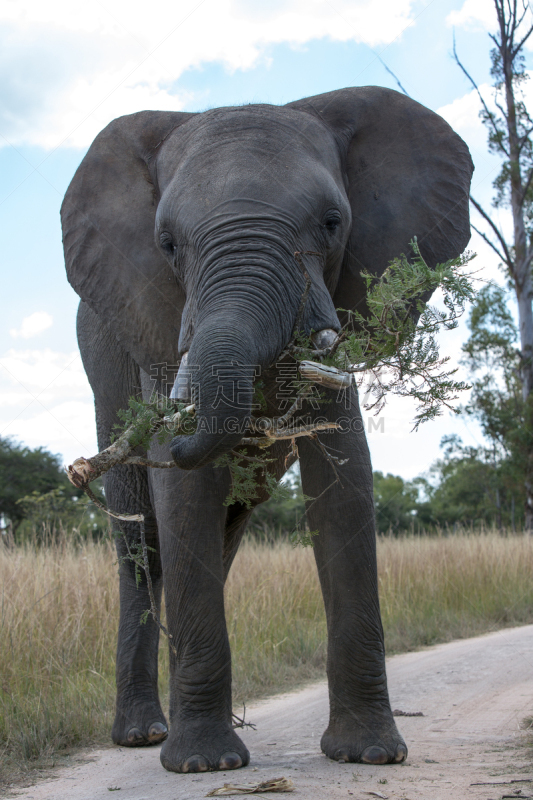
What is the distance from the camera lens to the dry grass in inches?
197

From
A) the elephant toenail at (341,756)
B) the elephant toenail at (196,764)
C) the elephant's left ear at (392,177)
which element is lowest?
the elephant toenail at (341,756)

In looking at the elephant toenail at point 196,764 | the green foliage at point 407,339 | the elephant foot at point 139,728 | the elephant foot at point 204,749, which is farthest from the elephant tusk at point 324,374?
the elephant foot at point 139,728

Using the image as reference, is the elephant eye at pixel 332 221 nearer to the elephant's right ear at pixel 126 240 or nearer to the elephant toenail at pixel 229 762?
the elephant's right ear at pixel 126 240

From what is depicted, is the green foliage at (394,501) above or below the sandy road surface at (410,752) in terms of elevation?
above

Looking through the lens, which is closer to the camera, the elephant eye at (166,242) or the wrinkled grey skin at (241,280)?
the wrinkled grey skin at (241,280)

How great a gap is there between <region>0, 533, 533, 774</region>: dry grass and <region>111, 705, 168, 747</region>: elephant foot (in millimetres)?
194

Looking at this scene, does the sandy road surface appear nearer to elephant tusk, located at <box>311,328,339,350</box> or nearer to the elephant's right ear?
elephant tusk, located at <box>311,328,339,350</box>

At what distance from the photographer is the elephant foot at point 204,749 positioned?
3646 millimetres

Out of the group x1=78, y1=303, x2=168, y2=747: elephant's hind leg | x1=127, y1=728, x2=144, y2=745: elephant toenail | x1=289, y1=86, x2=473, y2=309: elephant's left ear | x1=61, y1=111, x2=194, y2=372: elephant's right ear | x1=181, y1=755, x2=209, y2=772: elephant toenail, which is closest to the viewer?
Result: x1=181, y1=755, x2=209, y2=772: elephant toenail

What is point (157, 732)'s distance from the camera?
4879 millimetres

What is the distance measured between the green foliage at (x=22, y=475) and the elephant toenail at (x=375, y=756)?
22.8 metres

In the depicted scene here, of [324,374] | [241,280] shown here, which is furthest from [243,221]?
[324,374]

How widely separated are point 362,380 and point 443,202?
166cm

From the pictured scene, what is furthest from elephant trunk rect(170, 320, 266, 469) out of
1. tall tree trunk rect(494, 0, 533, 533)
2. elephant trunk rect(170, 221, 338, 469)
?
tall tree trunk rect(494, 0, 533, 533)
